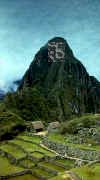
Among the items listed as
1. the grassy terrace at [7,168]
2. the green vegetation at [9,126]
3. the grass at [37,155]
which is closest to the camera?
the grassy terrace at [7,168]

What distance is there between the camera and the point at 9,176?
46.8 meters

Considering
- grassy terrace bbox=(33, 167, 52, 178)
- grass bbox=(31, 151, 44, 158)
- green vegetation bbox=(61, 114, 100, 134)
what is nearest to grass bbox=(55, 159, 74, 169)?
grassy terrace bbox=(33, 167, 52, 178)

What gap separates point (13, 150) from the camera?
59906 millimetres

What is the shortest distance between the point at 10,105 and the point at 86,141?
222ft

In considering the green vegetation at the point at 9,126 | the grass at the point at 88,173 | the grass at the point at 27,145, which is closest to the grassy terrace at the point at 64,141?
the grass at the point at 27,145

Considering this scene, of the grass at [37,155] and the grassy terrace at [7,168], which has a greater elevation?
the grass at [37,155]

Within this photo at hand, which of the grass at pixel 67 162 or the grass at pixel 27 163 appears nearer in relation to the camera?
the grass at pixel 67 162

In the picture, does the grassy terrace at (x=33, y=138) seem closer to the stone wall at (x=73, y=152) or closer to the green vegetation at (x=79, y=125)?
the green vegetation at (x=79, y=125)

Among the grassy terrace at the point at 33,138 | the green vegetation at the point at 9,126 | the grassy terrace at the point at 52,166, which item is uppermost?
the green vegetation at the point at 9,126

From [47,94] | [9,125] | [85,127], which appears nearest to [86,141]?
[85,127]

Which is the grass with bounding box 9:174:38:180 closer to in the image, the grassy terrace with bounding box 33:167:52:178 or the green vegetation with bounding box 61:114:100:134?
the grassy terrace with bounding box 33:167:52:178

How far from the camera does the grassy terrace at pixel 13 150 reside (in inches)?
2192

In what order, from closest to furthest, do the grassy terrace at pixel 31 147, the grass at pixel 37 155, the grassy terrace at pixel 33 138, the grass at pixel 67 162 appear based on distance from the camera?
the grass at pixel 67 162, the grass at pixel 37 155, the grassy terrace at pixel 31 147, the grassy terrace at pixel 33 138

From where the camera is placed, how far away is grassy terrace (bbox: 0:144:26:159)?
5569 centimetres
